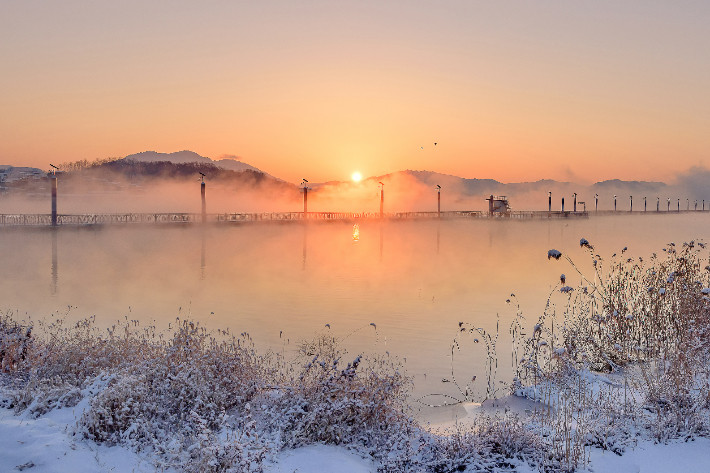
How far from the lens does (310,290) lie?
82.3 feet

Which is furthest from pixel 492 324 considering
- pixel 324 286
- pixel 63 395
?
pixel 63 395

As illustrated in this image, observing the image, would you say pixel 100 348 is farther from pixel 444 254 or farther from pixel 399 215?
pixel 399 215

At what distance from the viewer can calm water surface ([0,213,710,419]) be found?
14.6 metres

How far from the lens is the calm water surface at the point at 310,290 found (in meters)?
14.6

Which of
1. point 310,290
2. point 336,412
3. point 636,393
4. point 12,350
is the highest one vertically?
point 12,350

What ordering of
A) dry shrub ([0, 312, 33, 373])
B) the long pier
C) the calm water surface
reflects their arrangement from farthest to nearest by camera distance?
the long pier → the calm water surface → dry shrub ([0, 312, 33, 373])

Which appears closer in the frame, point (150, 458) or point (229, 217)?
point (150, 458)

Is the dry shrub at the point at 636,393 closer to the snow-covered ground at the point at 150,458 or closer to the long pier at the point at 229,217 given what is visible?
the snow-covered ground at the point at 150,458

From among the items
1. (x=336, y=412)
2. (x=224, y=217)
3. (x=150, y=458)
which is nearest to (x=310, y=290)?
(x=336, y=412)

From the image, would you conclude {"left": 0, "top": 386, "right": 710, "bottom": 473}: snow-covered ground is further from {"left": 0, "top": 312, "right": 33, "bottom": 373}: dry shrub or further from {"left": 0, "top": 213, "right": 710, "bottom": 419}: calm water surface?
{"left": 0, "top": 213, "right": 710, "bottom": 419}: calm water surface

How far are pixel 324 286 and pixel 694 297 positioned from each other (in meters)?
19.2

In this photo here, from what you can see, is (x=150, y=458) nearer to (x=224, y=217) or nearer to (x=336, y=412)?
(x=336, y=412)

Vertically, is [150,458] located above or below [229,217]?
below

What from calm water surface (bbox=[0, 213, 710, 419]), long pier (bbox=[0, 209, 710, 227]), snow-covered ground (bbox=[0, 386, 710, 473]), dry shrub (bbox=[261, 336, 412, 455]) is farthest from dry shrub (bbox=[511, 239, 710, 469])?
long pier (bbox=[0, 209, 710, 227])
